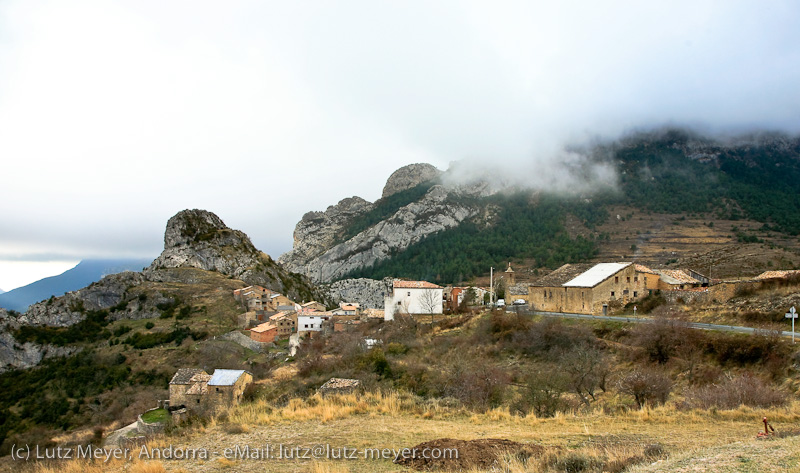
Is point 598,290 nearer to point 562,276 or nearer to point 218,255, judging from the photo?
point 562,276

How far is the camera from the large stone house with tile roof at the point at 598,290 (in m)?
36.9

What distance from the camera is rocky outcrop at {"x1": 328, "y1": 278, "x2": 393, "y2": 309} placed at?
110 m

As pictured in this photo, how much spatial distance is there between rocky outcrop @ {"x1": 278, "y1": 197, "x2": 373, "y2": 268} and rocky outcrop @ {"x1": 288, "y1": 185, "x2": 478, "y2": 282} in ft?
65.2

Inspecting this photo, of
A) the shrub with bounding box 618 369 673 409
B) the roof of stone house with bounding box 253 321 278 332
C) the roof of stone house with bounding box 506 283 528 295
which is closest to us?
the shrub with bounding box 618 369 673 409

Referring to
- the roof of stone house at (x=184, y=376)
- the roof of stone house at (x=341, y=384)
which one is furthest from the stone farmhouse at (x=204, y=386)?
the roof of stone house at (x=341, y=384)

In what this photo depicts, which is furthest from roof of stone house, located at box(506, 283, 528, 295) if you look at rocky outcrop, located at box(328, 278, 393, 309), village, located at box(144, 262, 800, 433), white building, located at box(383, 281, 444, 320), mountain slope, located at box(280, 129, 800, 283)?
rocky outcrop, located at box(328, 278, 393, 309)

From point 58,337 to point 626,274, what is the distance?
2901 inches

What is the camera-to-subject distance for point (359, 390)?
53.6 feet

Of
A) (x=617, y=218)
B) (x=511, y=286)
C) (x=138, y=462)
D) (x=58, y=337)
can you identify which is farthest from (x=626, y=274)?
(x=617, y=218)

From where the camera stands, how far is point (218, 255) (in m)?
94.9

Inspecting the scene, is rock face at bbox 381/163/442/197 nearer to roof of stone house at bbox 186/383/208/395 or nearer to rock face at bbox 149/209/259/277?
rock face at bbox 149/209/259/277

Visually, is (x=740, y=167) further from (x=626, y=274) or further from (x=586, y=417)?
(x=586, y=417)

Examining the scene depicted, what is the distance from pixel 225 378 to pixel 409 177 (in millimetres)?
160154

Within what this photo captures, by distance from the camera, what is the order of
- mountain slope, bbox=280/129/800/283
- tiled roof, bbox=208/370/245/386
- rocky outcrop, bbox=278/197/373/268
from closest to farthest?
tiled roof, bbox=208/370/245/386
mountain slope, bbox=280/129/800/283
rocky outcrop, bbox=278/197/373/268
